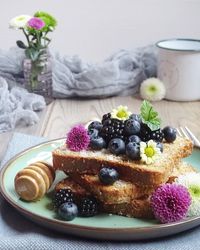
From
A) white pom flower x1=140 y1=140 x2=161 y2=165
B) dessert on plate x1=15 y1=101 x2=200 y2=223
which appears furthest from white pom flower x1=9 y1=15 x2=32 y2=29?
white pom flower x1=140 y1=140 x2=161 y2=165

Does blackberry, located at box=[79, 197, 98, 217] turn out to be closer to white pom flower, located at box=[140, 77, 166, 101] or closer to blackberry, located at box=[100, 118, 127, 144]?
blackberry, located at box=[100, 118, 127, 144]

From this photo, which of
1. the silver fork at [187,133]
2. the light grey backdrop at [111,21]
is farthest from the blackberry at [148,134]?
the light grey backdrop at [111,21]

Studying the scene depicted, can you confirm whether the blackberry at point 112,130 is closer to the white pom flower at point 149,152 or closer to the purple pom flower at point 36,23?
the white pom flower at point 149,152

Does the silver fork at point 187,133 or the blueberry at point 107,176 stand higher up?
the blueberry at point 107,176

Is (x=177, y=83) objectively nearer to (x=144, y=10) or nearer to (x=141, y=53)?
(x=141, y=53)

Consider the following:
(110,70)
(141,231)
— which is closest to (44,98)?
(110,70)

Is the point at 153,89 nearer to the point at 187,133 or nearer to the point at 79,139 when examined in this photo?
the point at 187,133
